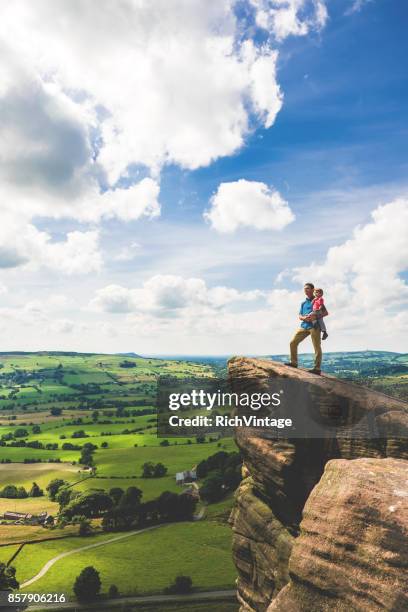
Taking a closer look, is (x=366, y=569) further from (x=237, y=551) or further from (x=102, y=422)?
(x=102, y=422)

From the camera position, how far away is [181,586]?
192 feet

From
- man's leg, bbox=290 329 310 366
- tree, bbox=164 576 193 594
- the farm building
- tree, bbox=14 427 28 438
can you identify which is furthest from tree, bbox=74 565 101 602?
tree, bbox=14 427 28 438

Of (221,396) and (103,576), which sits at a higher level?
(221,396)

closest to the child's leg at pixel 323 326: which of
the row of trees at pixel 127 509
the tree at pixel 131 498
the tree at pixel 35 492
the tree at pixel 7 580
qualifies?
the tree at pixel 7 580

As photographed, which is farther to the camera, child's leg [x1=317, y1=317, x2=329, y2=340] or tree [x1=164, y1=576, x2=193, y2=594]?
tree [x1=164, y1=576, x2=193, y2=594]

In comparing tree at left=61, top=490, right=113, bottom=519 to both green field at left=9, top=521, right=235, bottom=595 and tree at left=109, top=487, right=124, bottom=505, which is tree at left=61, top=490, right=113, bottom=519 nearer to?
tree at left=109, top=487, right=124, bottom=505

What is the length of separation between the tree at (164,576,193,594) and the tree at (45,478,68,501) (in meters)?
62.0

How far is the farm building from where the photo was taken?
360 feet

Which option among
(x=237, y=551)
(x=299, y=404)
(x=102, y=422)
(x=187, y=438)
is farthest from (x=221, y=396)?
(x=102, y=422)

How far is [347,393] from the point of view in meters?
23.8

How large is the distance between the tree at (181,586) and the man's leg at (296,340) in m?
48.9

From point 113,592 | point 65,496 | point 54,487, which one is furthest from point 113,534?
point 54,487

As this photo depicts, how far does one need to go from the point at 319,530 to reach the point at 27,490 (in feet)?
396

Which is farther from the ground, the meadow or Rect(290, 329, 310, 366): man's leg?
Rect(290, 329, 310, 366): man's leg
